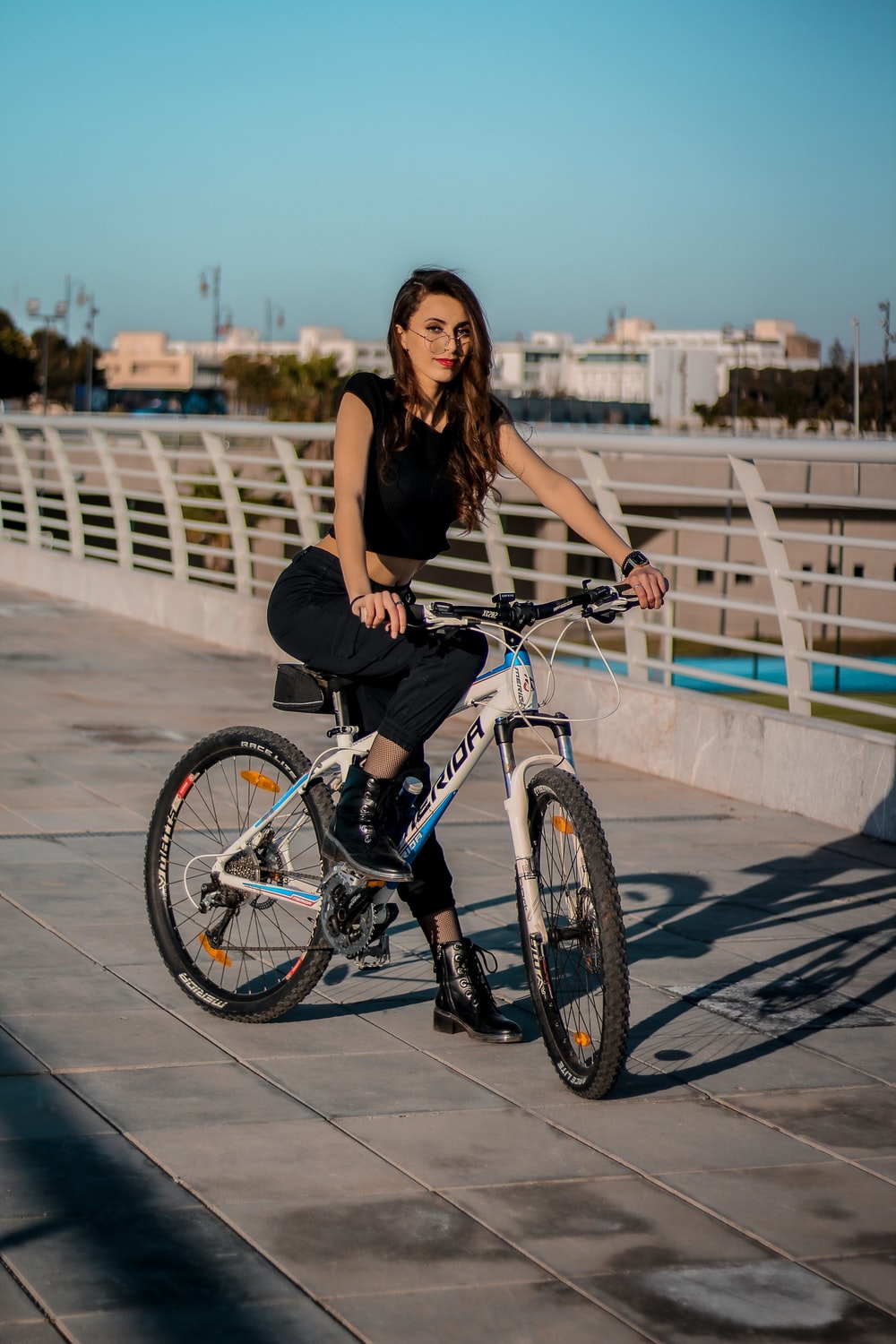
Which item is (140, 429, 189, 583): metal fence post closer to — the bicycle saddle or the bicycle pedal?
the bicycle saddle

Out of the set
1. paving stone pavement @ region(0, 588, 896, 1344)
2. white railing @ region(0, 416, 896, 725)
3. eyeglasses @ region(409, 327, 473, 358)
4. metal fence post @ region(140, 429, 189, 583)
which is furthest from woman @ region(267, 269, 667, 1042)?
metal fence post @ region(140, 429, 189, 583)

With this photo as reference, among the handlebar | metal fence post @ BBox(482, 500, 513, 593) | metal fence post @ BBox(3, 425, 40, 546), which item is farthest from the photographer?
metal fence post @ BBox(3, 425, 40, 546)

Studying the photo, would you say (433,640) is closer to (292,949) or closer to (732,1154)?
(292,949)

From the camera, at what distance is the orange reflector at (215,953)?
4.71 metres

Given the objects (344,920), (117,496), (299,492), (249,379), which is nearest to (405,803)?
(344,920)

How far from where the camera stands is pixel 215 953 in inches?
185

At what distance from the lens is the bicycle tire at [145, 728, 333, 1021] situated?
4504 mm

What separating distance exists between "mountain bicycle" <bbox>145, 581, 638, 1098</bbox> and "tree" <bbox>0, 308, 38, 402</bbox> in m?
113

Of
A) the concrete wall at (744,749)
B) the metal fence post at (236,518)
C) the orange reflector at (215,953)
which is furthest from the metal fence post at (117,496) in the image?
the orange reflector at (215,953)

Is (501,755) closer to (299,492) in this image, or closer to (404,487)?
(404,487)

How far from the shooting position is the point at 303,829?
4.48 meters

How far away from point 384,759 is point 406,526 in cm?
56

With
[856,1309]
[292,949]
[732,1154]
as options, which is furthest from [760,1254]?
[292,949]

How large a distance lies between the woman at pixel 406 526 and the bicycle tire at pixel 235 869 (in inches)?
9.4
